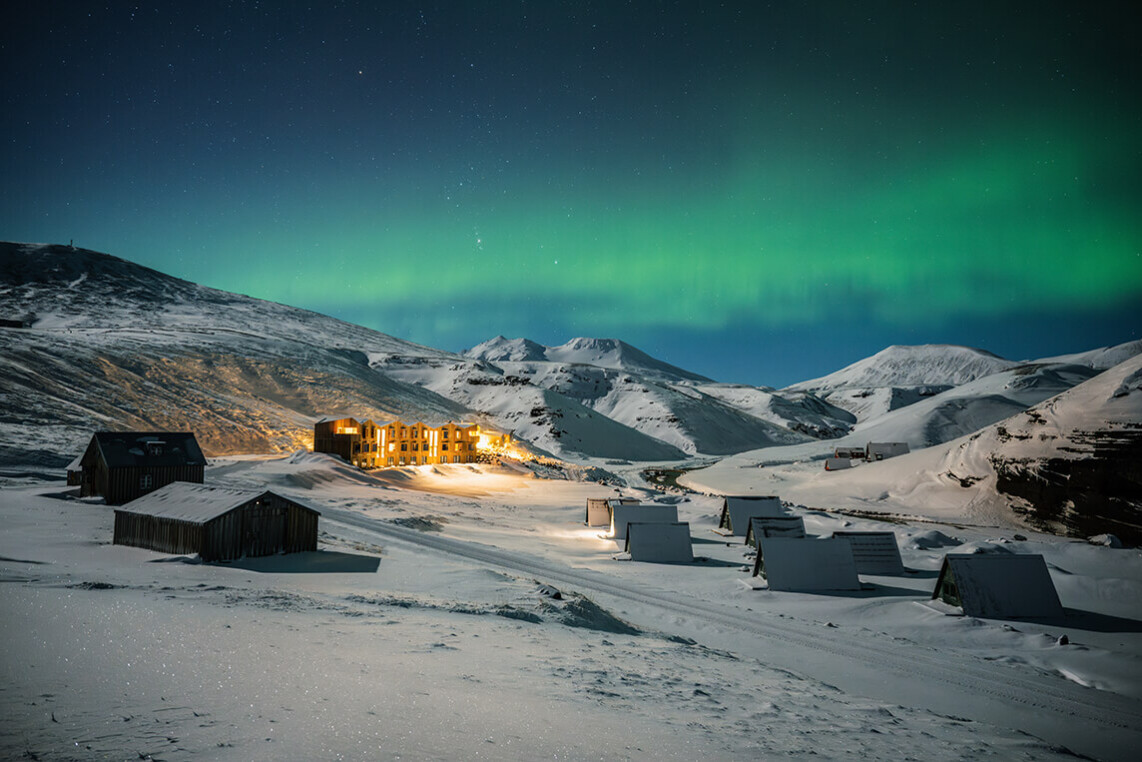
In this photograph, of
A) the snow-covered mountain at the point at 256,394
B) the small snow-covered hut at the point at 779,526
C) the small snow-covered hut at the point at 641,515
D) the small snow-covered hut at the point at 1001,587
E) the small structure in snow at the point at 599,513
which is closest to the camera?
the small snow-covered hut at the point at 1001,587

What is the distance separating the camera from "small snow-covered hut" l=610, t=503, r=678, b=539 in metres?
39.9

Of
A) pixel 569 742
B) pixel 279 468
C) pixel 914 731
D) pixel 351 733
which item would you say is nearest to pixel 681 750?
pixel 569 742

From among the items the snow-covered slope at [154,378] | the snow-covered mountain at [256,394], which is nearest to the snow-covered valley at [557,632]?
the snow-covered slope at [154,378]

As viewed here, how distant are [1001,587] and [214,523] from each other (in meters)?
30.1

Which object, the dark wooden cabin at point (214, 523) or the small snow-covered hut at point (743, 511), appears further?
the small snow-covered hut at point (743, 511)

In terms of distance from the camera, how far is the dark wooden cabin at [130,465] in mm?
37250

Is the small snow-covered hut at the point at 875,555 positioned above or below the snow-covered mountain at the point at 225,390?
below

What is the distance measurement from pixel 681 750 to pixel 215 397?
110m

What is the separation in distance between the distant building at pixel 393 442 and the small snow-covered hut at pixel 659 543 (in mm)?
50005

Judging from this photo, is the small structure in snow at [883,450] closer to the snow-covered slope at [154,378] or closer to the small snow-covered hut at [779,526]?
the small snow-covered hut at [779,526]

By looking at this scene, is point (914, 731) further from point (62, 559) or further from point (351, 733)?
point (62, 559)

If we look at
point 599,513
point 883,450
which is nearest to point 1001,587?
point 599,513

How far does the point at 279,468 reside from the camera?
189 ft

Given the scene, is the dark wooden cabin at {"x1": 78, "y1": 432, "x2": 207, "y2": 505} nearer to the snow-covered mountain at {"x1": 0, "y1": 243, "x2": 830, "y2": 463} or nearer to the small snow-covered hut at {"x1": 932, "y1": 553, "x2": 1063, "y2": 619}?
the snow-covered mountain at {"x1": 0, "y1": 243, "x2": 830, "y2": 463}
